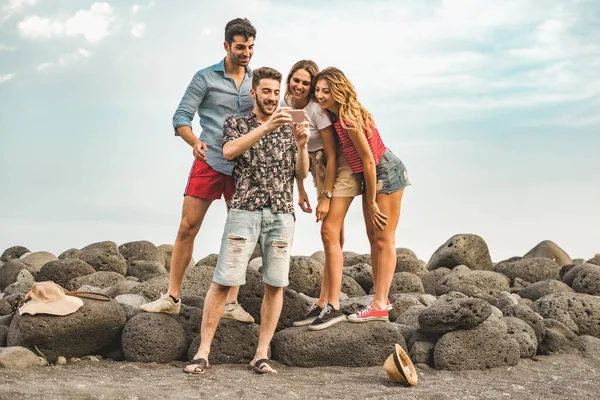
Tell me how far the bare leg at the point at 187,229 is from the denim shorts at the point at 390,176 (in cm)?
177

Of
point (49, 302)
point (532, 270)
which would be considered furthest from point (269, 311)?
point (532, 270)

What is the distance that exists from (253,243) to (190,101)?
185 cm

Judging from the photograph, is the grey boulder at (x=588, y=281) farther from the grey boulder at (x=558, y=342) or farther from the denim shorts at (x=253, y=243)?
the denim shorts at (x=253, y=243)

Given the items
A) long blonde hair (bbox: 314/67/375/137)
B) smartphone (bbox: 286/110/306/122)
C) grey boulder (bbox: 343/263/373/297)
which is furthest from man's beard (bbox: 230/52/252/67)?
grey boulder (bbox: 343/263/373/297)

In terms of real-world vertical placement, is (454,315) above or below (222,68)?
below

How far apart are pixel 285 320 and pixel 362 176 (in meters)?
1.77

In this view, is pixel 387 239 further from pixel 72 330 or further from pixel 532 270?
pixel 532 270

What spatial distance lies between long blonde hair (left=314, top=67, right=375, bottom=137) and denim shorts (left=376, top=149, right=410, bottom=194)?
525 mm

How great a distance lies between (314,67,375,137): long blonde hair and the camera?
298 inches

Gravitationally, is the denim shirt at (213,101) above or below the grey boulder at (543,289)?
above

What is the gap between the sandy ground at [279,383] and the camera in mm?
6375

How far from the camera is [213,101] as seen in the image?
7.95 metres

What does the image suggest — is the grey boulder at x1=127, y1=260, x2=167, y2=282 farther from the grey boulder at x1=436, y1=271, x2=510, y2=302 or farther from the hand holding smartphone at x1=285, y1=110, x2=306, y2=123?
the hand holding smartphone at x1=285, y1=110, x2=306, y2=123

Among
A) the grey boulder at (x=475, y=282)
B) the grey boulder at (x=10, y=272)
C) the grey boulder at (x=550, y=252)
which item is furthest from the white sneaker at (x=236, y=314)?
the grey boulder at (x=550, y=252)
